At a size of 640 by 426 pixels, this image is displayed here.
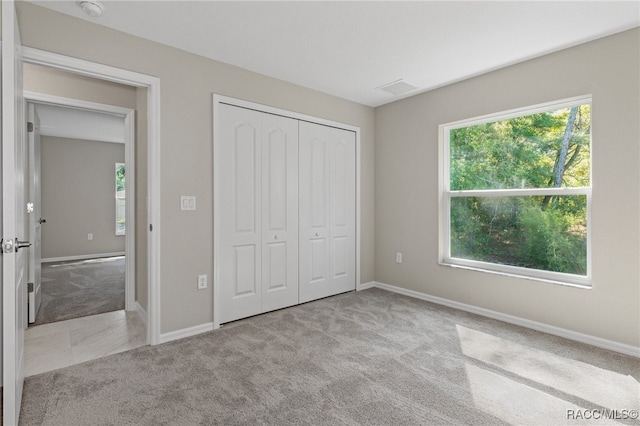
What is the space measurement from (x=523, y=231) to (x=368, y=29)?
2.34 metres

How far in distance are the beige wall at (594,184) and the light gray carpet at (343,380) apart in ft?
1.06

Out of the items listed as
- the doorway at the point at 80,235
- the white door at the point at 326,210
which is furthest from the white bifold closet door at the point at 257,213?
the doorway at the point at 80,235

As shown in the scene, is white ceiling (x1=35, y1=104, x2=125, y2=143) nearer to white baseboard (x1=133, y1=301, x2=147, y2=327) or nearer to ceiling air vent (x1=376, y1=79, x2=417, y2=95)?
white baseboard (x1=133, y1=301, x2=147, y2=327)

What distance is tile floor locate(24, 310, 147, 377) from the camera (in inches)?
94.7

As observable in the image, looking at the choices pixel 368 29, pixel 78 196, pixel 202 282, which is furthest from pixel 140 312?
pixel 78 196

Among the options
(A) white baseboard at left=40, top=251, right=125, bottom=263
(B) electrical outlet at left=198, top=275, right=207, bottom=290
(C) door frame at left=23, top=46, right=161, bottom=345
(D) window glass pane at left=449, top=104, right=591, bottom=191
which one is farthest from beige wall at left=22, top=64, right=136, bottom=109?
(A) white baseboard at left=40, top=251, right=125, bottom=263

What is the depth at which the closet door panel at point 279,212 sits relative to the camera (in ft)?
11.1

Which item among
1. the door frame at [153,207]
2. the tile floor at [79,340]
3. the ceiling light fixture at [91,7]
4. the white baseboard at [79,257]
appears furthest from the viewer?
the white baseboard at [79,257]

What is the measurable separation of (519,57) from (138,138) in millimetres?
3779

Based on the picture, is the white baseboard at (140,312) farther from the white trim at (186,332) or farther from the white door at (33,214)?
the white door at (33,214)

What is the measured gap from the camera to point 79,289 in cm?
438

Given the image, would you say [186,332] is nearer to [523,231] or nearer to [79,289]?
[79,289]

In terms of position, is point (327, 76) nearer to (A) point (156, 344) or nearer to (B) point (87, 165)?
(A) point (156, 344)

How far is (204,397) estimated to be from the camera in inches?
76.0
